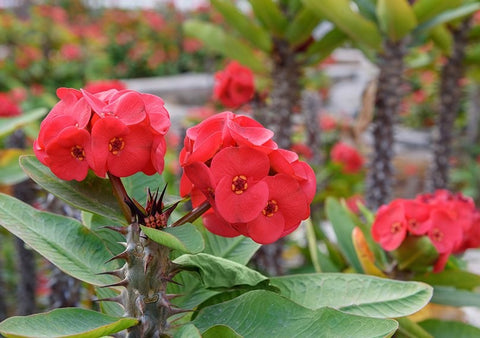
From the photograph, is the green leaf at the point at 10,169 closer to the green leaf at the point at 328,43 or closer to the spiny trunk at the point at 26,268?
the spiny trunk at the point at 26,268

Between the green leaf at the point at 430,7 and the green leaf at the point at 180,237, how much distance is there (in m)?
1.18

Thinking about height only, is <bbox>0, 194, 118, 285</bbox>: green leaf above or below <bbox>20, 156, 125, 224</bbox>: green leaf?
below

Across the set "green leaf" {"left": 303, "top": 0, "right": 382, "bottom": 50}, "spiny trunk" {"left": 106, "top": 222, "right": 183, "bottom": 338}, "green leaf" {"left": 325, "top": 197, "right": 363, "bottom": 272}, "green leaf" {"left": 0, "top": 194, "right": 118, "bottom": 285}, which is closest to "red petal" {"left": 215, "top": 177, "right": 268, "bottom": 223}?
"spiny trunk" {"left": 106, "top": 222, "right": 183, "bottom": 338}

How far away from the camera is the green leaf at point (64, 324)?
0.62 metres

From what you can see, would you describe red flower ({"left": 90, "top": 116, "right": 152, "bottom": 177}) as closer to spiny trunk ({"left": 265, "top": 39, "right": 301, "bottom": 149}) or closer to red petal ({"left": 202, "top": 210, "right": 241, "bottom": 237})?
red petal ({"left": 202, "top": 210, "right": 241, "bottom": 237})

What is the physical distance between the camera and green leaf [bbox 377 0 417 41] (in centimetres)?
151

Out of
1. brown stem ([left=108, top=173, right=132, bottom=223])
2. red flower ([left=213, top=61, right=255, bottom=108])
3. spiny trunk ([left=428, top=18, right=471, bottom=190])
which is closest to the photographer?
brown stem ([left=108, top=173, right=132, bottom=223])

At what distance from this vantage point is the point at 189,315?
852 millimetres

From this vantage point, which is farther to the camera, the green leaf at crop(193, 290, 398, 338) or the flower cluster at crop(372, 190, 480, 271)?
the flower cluster at crop(372, 190, 480, 271)

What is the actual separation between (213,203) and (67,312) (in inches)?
8.8

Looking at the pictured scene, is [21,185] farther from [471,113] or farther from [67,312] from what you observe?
[471,113]

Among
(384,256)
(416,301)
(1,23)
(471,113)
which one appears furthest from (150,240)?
(1,23)

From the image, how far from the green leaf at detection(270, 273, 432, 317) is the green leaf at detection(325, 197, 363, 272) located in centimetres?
37

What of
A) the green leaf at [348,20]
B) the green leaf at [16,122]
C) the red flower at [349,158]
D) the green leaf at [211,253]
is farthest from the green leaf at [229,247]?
the red flower at [349,158]
